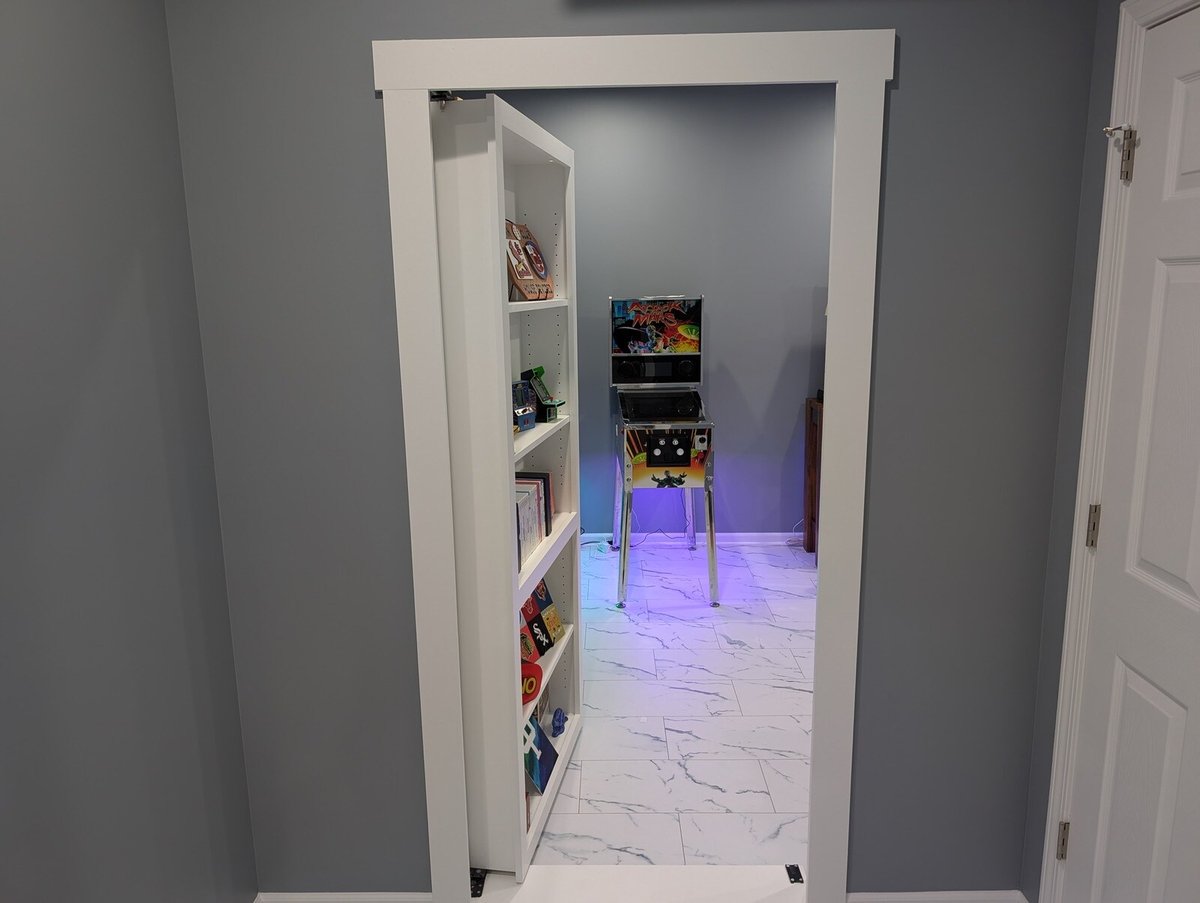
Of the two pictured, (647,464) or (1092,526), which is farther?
(647,464)

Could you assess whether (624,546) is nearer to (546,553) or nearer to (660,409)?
(660,409)

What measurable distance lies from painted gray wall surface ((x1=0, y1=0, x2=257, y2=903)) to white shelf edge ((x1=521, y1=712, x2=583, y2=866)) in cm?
80

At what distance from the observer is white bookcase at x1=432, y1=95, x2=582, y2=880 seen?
6.18 feet

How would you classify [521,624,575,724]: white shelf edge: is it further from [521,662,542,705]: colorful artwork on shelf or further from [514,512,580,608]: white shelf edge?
[514,512,580,608]: white shelf edge

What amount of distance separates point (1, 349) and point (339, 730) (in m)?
1.20

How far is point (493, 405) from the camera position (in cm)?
196

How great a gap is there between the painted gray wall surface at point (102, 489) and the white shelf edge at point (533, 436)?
2.45 ft

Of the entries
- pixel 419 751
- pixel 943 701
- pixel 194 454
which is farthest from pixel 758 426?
pixel 194 454

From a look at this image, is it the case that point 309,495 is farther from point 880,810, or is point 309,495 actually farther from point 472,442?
point 880,810

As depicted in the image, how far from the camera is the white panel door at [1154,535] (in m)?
1.50

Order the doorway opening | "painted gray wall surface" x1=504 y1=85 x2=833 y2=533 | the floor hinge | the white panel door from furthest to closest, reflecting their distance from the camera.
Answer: "painted gray wall surface" x1=504 y1=85 x2=833 y2=533 → the doorway opening → the floor hinge → the white panel door

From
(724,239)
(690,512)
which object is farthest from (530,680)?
(724,239)

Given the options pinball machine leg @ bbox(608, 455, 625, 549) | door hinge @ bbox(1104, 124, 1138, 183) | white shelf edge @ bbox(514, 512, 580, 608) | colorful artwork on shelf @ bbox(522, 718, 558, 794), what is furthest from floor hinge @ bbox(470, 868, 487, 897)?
pinball machine leg @ bbox(608, 455, 625, 549)

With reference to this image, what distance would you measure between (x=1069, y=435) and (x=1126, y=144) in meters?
0.62
